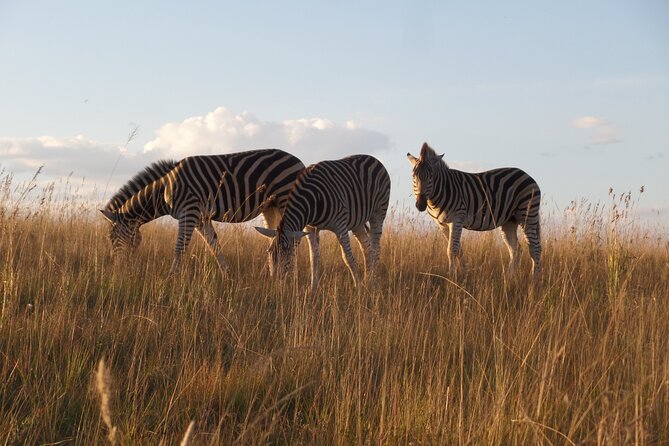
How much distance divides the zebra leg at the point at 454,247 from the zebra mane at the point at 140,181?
4077 mm

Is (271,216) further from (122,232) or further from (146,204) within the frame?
(122,232)

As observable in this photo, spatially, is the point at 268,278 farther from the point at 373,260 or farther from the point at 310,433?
the point at 310,433

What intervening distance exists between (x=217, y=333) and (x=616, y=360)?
106 inches

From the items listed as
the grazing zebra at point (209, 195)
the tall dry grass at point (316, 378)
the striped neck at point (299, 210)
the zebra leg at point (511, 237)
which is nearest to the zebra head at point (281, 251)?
the striped neck at point (299, 210)

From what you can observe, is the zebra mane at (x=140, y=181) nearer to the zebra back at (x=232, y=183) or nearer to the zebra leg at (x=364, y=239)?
the zebra back at (x=232, y=183)

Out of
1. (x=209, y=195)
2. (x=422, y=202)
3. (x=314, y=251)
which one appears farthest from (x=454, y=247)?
(x=209, y=195)

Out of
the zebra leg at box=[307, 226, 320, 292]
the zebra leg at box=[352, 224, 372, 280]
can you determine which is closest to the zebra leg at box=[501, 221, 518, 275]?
the zebra leg at box=[352, 224, 372, 280]

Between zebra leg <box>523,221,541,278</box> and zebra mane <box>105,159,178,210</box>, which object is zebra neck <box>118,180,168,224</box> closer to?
zebra mane <box>105,159,178,210</box>

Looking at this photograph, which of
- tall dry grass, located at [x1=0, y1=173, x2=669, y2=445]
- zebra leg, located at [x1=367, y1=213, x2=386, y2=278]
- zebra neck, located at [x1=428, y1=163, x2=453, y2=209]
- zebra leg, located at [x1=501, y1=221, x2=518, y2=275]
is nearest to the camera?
tall dry grass, located at [x1=0, y1=173, x2=669, y2=445]

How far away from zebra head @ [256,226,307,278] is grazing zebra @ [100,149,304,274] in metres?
1.29

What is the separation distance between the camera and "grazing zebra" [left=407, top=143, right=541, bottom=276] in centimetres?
932

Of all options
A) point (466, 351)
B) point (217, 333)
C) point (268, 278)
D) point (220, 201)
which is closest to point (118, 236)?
point (220, 201)

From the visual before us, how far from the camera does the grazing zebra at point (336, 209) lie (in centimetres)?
731

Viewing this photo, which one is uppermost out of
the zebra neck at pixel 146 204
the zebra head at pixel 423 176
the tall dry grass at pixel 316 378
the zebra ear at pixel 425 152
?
the zebra ear at pixel 425 152
